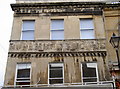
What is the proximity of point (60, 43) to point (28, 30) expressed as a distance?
309 centimetres

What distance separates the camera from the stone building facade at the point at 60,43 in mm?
14211

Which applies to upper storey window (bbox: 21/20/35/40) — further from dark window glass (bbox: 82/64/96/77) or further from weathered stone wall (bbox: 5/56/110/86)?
dark window glass (bbox: 82/64/96/77)

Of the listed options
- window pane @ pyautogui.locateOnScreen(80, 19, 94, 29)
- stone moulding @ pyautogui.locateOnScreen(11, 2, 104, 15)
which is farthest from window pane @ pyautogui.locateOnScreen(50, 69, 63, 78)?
stone moulding @ pyautogui.locateOnScreen(11, 2, 104, 15)

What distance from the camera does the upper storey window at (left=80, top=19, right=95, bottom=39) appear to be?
51.9ft

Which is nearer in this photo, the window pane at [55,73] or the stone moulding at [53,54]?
the window pane at [55,73]

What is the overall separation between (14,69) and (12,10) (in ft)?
18.3

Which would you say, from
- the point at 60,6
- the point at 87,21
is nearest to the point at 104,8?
the point at 87,21

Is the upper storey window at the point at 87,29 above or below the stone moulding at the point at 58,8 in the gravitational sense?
below

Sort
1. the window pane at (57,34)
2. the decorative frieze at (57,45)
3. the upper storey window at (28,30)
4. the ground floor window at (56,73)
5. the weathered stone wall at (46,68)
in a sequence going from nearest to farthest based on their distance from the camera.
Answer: the weathered stone wall at (46,68) < the ground floor window at (56,73) < the decorative frieze at (57,45) < the window pane at (57,34) < the upper storey window at (28,30)

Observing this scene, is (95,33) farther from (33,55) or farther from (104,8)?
(33,55)

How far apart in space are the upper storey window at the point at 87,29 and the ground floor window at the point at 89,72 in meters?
2.52

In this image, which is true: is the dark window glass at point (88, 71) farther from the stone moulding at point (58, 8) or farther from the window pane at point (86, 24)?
the stone moulding at point (58, 8)

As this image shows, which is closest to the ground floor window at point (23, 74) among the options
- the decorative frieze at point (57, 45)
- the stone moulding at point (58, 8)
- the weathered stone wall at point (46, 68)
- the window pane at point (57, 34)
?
A: the weathered stone wall at point (46, 68)

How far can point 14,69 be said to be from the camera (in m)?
14.4
